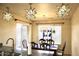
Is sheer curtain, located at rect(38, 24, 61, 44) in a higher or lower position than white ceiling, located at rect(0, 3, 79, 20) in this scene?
lower

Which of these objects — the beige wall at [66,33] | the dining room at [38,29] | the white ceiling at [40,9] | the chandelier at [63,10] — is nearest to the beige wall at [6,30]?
the dining room at [38,29]

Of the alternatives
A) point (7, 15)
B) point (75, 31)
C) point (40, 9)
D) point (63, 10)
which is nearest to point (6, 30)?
point (7, 15)

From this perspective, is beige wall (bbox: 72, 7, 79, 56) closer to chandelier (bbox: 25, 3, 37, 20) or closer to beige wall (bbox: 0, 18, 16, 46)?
chandelier (bbox: 25, 3, 37, 20)

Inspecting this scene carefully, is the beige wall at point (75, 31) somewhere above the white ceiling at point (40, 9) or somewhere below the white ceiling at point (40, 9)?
below

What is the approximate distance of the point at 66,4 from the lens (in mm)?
2359

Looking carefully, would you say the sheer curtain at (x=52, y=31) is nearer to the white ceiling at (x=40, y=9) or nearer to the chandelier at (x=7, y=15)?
the white ceiling at (x=40, y=9)

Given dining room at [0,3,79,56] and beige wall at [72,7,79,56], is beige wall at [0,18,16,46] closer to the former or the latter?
dining room at [0,3,79,56]

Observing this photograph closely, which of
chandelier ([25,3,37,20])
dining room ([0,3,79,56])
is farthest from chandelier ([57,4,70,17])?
chandelier ([25,3,37,20])

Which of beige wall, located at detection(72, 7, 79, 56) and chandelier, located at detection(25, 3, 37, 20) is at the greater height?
chandelier, located at detection(25, 3, 37, 20)

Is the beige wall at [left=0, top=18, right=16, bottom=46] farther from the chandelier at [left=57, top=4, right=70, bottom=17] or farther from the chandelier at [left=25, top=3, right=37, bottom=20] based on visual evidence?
the chandelier at [left=57, top=4, right=70, bottom=17]

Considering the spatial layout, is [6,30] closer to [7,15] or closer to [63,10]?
[7,15]

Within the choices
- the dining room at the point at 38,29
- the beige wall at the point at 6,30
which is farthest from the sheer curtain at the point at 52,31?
the beige wall at the point at 6,30

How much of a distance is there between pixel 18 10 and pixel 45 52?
76 cm

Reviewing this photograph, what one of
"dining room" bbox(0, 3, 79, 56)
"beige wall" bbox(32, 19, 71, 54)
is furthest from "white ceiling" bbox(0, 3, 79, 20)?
"beige wall" bbox(32, 19, 71, 54)
